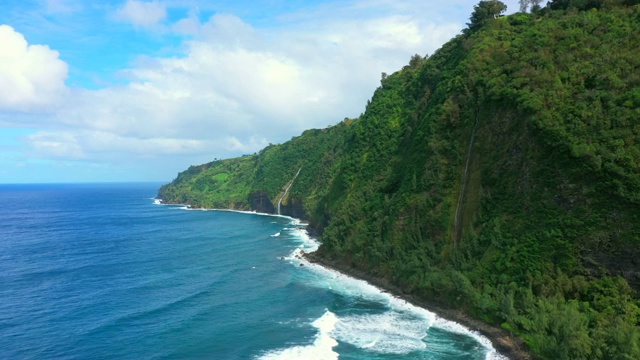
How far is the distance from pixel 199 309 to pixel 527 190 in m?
43.2

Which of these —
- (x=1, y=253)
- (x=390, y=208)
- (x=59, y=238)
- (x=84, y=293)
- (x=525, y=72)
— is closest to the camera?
(x=525, y=72)

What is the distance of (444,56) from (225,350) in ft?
233

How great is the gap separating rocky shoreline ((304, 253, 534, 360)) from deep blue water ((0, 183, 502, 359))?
4.44ft

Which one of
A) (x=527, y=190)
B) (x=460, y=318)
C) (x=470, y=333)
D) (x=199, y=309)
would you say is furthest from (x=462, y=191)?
(x=199, y=309)

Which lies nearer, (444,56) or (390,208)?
(390,208)

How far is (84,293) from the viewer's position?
55.2 meters

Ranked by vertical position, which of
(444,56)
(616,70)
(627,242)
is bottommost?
(627,242)

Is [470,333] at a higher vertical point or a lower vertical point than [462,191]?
lower

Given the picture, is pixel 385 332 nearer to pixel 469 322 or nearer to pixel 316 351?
pixel 316 351

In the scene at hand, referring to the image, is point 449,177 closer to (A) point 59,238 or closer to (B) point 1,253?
(B) point 1,253

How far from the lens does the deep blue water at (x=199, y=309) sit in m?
38.9

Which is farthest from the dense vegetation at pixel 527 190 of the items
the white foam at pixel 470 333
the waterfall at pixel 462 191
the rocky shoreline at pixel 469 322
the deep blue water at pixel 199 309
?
the deep blue water at pixel 199 309

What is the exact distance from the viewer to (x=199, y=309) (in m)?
49.6

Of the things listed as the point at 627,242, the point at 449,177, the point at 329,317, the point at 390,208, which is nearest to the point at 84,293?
the point at 329,317
